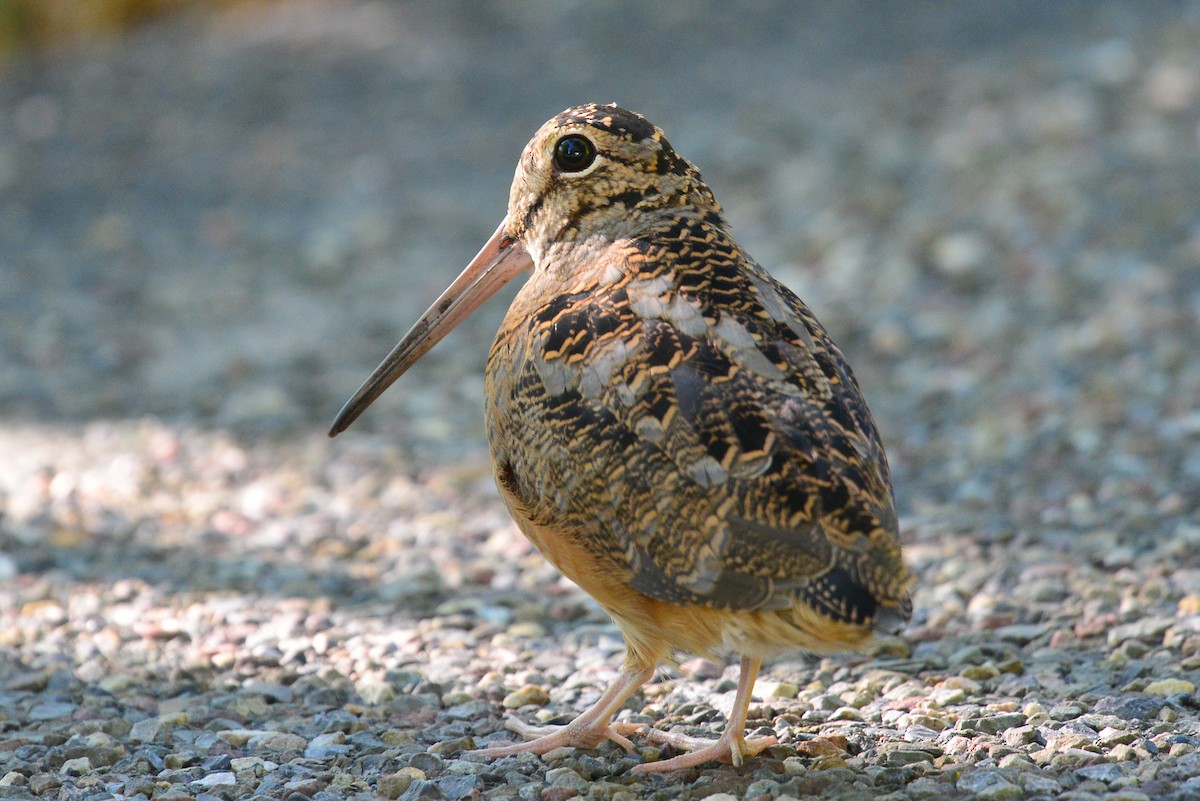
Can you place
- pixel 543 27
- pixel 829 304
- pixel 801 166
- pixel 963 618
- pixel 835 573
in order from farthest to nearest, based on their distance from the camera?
1. pixel 543 27
2. pixel 801 166
3. pixel 829 304
4. pixel 963 618
5. pixel 835 573

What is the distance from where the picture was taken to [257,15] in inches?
539

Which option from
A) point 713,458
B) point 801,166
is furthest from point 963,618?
point 801,166

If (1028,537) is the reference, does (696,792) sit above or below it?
below

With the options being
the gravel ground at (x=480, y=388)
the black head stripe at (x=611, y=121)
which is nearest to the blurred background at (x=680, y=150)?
the gravel ground at (x=480, y=388)

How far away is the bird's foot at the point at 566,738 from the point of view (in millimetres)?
4348

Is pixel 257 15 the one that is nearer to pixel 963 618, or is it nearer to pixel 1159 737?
pixel 963 618

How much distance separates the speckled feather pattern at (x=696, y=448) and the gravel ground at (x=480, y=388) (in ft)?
2.02

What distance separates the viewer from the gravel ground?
4484 mm

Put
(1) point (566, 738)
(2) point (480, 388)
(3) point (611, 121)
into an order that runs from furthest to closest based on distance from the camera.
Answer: (2) point (480, 388) → (3) point (611, 121) → (1) point (566, 738)

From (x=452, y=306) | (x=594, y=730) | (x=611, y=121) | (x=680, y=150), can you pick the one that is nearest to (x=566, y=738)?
(x=594, y=730)

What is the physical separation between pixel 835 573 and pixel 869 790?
26.0 inches

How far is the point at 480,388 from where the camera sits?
322 inches

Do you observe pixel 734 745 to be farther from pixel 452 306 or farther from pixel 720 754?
pixel 452 306

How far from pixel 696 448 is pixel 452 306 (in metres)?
1.51
